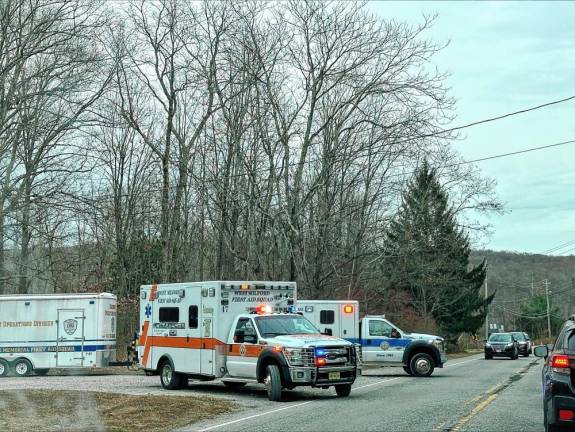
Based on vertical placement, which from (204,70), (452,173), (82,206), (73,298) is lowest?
(73,298)

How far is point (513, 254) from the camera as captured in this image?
90500mm

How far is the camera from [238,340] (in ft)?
59.8

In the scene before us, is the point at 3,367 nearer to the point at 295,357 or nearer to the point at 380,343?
the point at 380,343

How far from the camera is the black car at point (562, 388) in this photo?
8.92m

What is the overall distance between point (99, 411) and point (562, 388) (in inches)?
383

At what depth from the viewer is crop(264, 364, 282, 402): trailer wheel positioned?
54.4 ft

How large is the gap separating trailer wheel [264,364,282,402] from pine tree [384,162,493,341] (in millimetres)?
16878

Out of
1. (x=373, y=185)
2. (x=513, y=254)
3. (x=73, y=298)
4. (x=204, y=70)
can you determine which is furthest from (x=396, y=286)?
(x=513, y=254)

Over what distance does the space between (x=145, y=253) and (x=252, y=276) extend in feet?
43.0

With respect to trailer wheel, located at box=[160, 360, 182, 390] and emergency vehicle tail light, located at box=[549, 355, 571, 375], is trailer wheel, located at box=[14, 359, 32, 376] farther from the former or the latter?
emergency vehicle tail light, located at box=[549, 355, 571, 375]

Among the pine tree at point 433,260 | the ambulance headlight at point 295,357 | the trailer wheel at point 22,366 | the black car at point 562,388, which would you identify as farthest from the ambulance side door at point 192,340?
the pine tree at point 433,260

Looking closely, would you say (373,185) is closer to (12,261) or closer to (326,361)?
(12,261)

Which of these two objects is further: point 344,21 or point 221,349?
point 344,21

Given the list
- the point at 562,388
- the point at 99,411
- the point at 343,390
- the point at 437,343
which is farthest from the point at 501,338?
the point at 562,388
